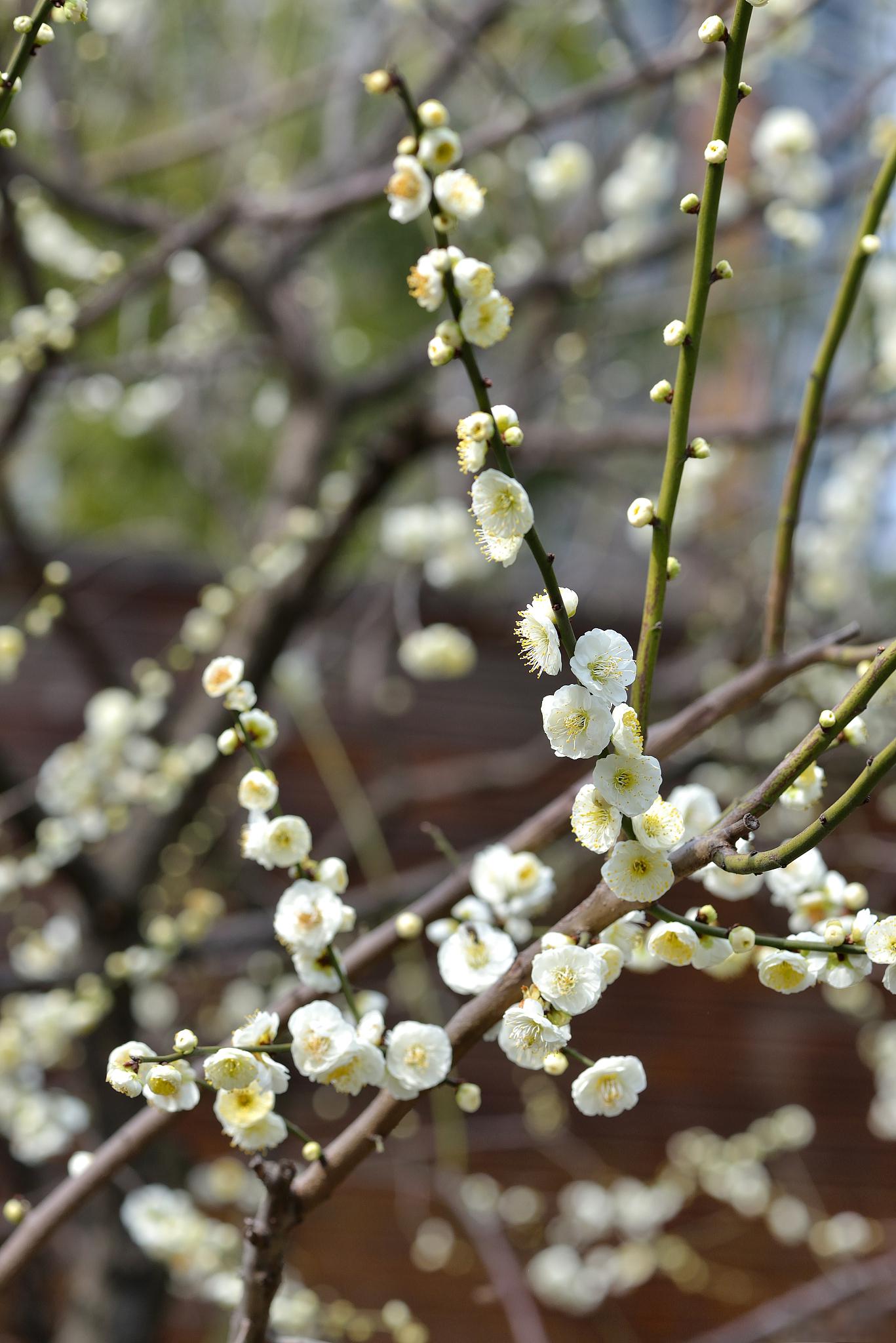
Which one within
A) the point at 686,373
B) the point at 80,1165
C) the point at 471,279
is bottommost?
the point at 80,1165

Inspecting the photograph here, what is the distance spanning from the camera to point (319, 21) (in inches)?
172

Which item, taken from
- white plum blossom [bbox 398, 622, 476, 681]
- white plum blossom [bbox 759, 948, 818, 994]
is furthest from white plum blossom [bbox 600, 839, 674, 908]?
white plum blossom [bbox 398, 622, 476, 681]

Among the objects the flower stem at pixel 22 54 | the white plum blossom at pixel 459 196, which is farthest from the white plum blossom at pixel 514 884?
the flower stem at pixel 22 54

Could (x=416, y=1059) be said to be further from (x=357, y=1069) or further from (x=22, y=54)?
(x=22, y=54)

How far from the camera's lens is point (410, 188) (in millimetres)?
612

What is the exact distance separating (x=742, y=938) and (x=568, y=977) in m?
0.11

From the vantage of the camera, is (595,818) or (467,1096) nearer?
(595,818)

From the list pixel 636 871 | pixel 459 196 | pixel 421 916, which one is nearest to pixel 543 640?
pixel 636 871

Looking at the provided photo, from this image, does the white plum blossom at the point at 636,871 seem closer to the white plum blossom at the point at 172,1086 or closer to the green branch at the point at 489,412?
the green branch at the point at 489,412

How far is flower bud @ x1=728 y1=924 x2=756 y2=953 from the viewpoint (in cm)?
68

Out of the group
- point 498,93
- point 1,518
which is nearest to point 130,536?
point 1,518

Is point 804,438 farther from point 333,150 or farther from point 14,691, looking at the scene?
point 14,691

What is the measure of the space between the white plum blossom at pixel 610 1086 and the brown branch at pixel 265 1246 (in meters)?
0.22

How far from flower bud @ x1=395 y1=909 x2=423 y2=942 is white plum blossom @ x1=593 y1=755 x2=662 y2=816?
0.39m
